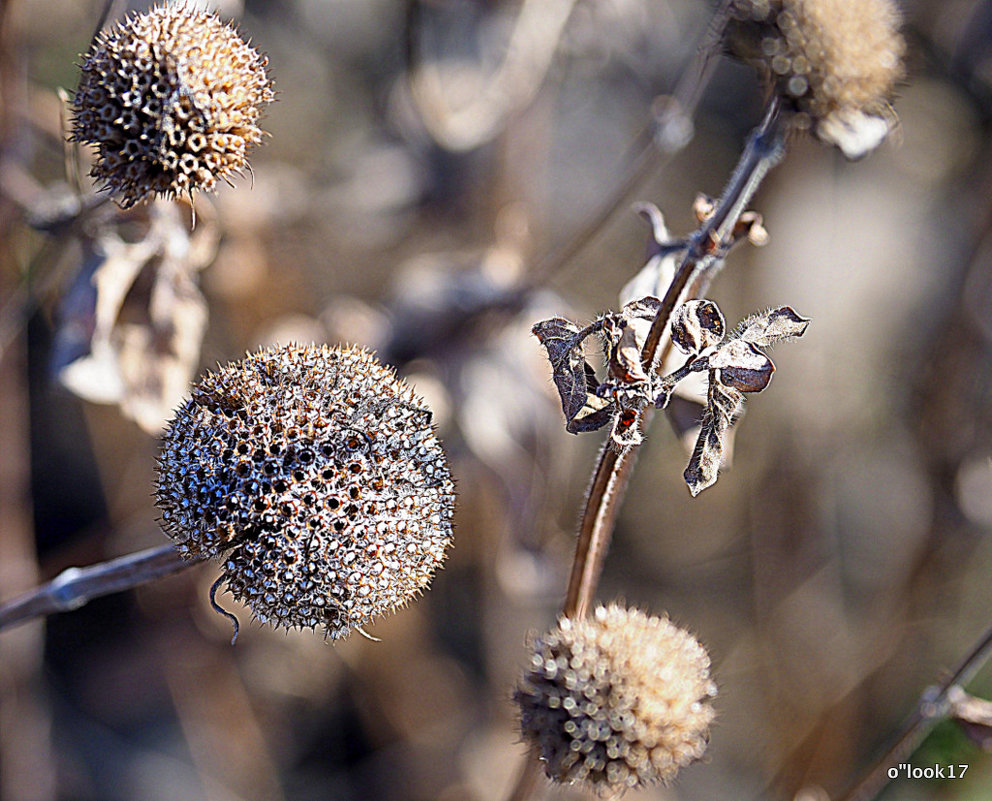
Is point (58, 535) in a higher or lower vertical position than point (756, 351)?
lower

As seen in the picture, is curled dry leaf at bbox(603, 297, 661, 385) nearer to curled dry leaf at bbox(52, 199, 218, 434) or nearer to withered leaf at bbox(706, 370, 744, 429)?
withered leaf at bbox(706, 370, 744, 429)

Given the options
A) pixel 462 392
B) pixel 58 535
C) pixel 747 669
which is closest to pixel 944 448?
pixel 747 669

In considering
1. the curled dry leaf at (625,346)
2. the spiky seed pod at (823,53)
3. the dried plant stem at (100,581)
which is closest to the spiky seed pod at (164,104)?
the dried plant stem at (100,581)

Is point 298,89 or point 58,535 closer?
point 58,535

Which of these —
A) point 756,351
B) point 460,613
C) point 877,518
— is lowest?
point 460,613

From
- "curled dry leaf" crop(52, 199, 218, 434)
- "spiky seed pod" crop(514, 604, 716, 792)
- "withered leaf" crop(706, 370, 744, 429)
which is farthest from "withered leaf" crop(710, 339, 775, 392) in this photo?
"curled dry leaf" crop(52, 199, 218, 434)

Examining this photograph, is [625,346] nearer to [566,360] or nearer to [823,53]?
[566,360]

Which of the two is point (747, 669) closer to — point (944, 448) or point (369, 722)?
point (944, 448)
